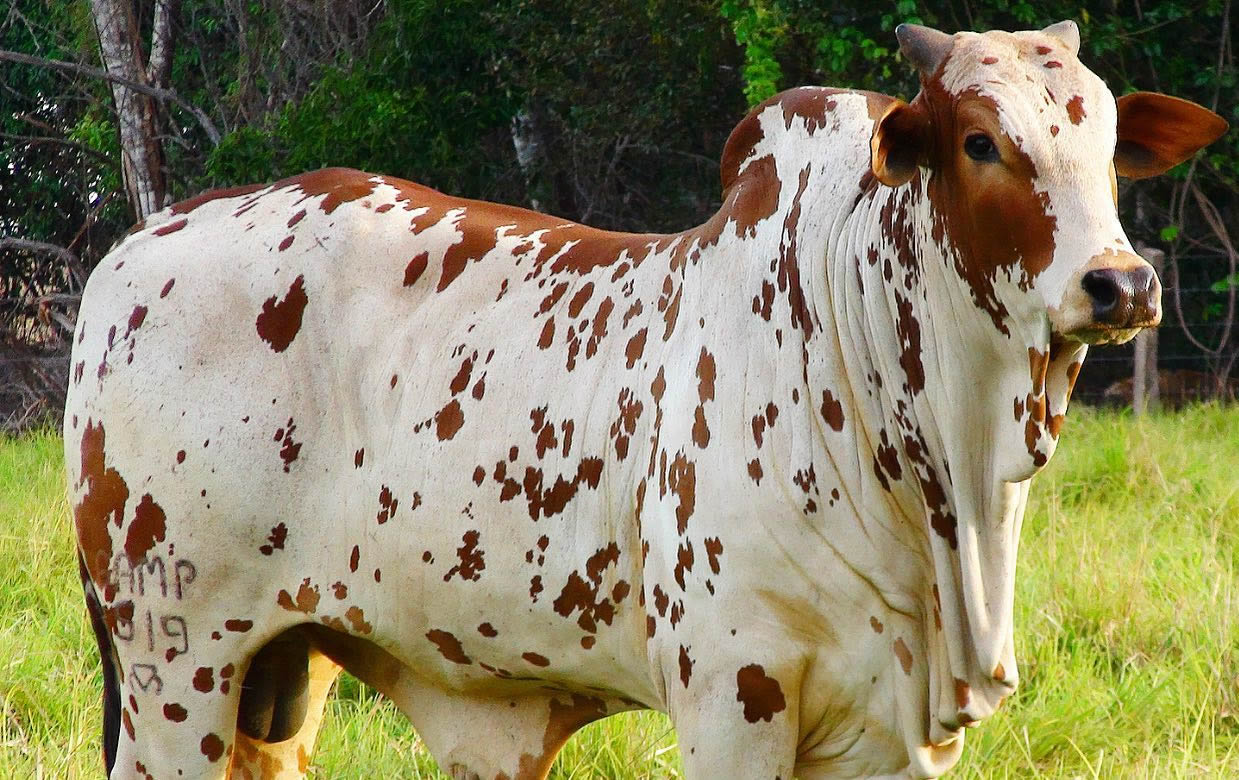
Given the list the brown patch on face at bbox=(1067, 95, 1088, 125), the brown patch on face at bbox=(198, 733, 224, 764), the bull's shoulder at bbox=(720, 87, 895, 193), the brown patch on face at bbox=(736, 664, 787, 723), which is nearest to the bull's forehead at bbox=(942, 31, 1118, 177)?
the brown patch on face at bbox=(1067, 95, 1088, 125)

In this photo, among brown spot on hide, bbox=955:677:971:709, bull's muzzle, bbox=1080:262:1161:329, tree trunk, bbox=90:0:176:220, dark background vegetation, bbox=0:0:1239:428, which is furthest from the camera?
tree trunk, bbox=90:0:176:220

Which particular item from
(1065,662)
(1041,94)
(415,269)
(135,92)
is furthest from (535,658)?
(135,92)

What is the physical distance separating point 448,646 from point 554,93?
7661 mm

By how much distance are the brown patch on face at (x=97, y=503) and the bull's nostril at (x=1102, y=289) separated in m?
1.90

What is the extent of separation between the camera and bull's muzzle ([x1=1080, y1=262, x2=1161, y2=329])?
1883mm

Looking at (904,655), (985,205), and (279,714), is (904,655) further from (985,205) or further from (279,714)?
(279,714)

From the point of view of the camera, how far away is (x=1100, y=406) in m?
9.34

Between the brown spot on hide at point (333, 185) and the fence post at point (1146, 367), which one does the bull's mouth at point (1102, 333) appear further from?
the fence post at point (1146, 367)

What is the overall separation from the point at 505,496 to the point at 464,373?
26 centimetres

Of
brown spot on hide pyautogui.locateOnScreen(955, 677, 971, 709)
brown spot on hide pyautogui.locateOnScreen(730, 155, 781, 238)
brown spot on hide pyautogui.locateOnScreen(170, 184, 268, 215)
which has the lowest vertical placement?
brown spot on hide pyautogui.locateOnScreen(955, 677, 971, 709)

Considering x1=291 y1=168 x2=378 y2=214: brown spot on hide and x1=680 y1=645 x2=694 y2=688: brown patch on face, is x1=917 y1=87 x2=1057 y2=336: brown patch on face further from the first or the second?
x1=291 y1=168 x2=378 y2=214: brown spot on hide

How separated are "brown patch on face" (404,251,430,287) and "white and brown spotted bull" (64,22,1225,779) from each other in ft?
0.04

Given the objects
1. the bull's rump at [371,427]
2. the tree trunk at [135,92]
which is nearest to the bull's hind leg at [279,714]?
the bull's rump at [371,427]

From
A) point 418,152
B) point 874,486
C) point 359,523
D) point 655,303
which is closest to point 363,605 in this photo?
point 359,523
